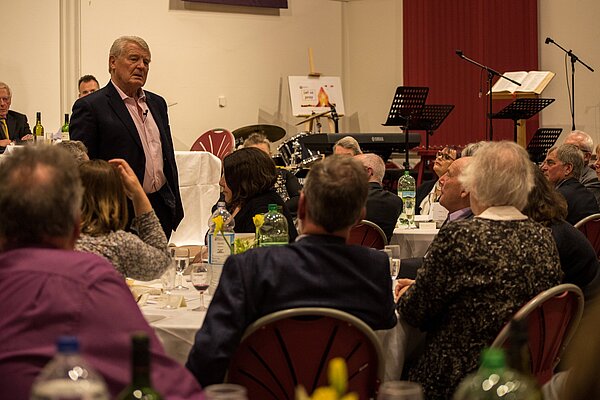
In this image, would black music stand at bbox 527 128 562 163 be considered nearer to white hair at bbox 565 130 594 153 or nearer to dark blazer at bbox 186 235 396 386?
white hair at bbox 565 130 594 153

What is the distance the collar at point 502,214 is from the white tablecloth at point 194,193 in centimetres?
469

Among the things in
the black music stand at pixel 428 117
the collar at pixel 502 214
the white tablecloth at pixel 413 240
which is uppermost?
the black music stand at pixel 428 117

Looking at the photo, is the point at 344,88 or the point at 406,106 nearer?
the point at 406,106

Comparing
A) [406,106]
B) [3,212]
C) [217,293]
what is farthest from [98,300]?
[406,106]

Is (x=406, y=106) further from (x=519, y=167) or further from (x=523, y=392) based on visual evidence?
(x=523, y=392)

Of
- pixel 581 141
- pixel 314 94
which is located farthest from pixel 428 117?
pixel 581 141

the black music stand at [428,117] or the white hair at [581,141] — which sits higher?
the black music stand at [428,117]

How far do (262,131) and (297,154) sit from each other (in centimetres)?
158

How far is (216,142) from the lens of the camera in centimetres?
1050

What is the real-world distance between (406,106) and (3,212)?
8863mm

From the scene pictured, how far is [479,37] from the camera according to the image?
12609 millimetres

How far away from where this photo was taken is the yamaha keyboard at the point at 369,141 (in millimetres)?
9914

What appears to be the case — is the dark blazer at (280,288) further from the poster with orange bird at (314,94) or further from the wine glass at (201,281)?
the poster with orange bird at (314,94)

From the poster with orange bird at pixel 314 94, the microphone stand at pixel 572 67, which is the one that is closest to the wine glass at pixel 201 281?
the microphone stand at pixel 572 67
